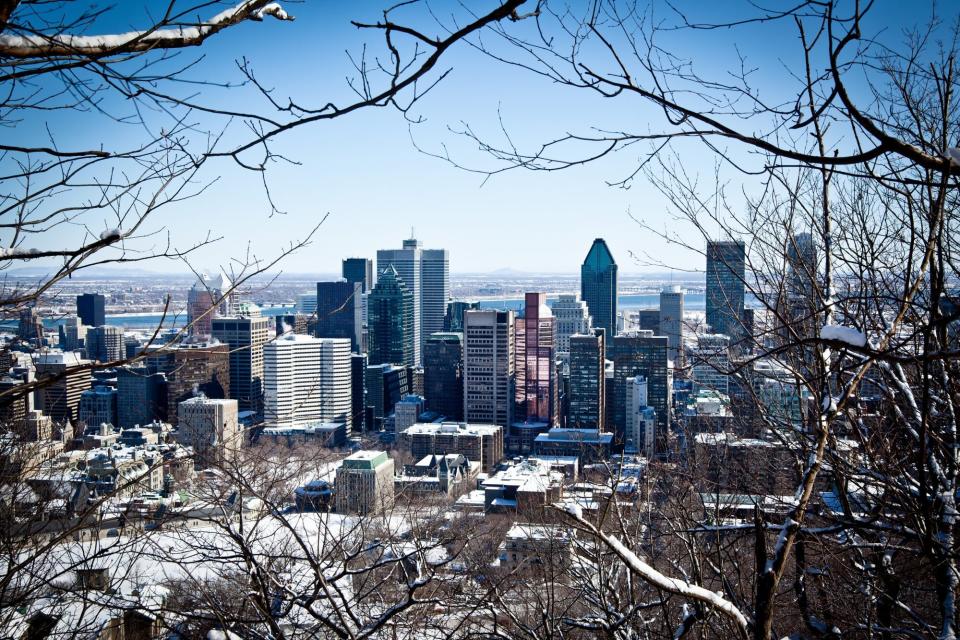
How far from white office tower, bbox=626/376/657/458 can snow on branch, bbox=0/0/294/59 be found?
19341mm

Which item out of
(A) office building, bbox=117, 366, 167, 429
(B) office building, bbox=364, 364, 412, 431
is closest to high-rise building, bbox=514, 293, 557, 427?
A: (B) office building, bbox=364, 364, 412, 431

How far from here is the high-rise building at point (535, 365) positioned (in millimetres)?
29844

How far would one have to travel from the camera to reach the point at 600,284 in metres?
49.8

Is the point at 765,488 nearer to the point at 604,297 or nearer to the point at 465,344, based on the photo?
the point at 465,344

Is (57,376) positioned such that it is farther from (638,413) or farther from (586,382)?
(586,382)

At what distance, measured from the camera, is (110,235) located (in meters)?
1.28

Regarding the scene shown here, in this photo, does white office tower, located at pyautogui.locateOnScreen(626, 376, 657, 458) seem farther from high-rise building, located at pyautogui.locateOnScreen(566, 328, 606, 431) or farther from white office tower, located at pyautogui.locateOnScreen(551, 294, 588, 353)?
white office tower, located at pyautogui.locateOnScreen(551, 294, 588, 353)

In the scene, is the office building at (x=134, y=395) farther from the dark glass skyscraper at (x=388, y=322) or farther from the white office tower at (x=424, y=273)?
the white office tower at (x=424, y=273)

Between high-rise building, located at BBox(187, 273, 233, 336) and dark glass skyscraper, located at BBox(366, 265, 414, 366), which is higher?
high-rise building, located at BBox(187, 273, 233, 336)

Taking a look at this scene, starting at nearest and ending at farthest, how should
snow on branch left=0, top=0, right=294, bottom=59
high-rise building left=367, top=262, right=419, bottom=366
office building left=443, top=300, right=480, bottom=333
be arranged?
snow on branch left=0, top=0, right=294, bottom=59, high-rise building left=367, top=262, right=419, bottom=366, office building left=443, top=300, right=480, bottom=333

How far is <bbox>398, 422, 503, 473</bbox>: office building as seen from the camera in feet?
72.3

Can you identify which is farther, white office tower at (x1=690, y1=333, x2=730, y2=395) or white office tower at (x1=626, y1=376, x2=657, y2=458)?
white office tower at (x1=626, y1=376, x2=657, y2=458)

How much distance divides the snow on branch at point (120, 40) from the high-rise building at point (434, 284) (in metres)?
54.5

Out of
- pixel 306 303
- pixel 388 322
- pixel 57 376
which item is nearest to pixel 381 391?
pixel 388 322
